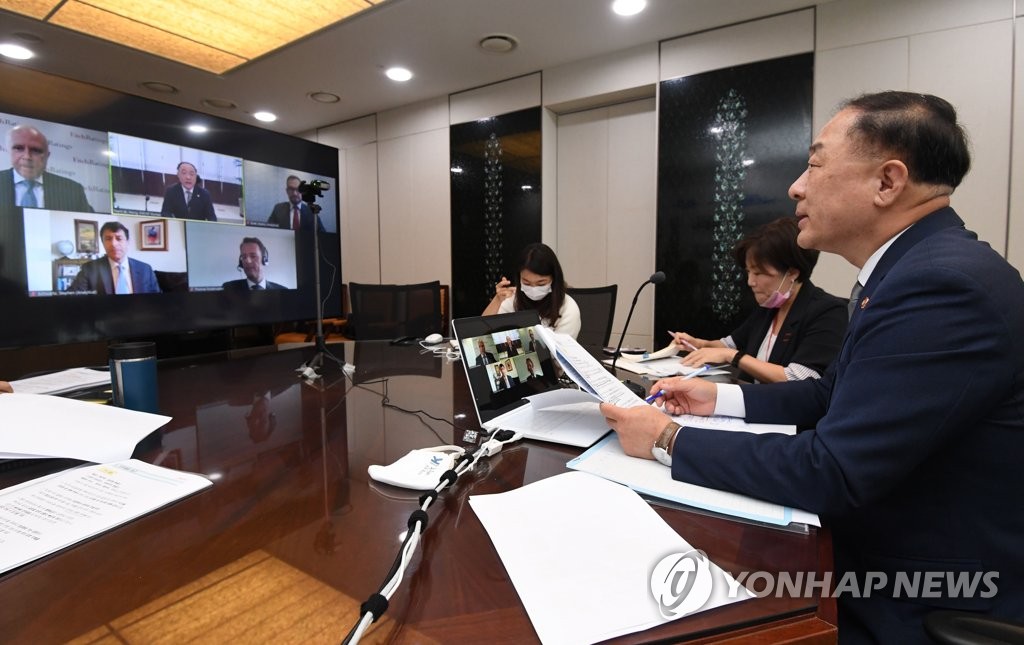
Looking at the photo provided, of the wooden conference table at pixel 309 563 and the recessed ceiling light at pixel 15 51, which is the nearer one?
the wooden conference table at pixel 309 563

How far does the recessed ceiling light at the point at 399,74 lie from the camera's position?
3.87 metres

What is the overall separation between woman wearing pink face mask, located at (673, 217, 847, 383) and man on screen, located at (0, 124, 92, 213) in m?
2.30

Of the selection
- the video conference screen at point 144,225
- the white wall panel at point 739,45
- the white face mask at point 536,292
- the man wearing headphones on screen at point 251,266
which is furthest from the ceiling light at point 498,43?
the man wearing headphones on screen at point 251,266

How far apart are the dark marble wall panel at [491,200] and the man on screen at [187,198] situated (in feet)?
8.07

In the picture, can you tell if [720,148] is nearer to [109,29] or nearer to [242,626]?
[242,626]

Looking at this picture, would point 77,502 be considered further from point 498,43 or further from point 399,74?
point 399,74

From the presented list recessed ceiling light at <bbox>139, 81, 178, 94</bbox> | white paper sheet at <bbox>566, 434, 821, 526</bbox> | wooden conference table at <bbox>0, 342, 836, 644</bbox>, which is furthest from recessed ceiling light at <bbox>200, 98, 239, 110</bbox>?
white paper sheet at <bbox>566, 434, 821, 526</bbox>

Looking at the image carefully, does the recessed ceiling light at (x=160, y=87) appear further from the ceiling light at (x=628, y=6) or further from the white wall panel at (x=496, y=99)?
the ceiling light at (x=628, y=6)

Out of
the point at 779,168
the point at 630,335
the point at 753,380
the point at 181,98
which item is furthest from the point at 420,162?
the point at 753,380

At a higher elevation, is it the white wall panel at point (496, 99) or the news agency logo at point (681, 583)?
the white wall panel at point (496, 99)

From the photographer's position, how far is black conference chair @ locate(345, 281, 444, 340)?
313cm

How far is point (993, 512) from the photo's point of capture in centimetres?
67

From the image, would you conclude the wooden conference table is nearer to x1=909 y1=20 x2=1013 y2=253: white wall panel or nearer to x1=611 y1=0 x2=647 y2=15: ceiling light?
x1=611 y1=0 x2=647 y2=15: ceiling light

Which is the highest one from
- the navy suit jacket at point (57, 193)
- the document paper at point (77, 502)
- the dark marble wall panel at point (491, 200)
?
the dark marble wall panel at point (491, 200)
